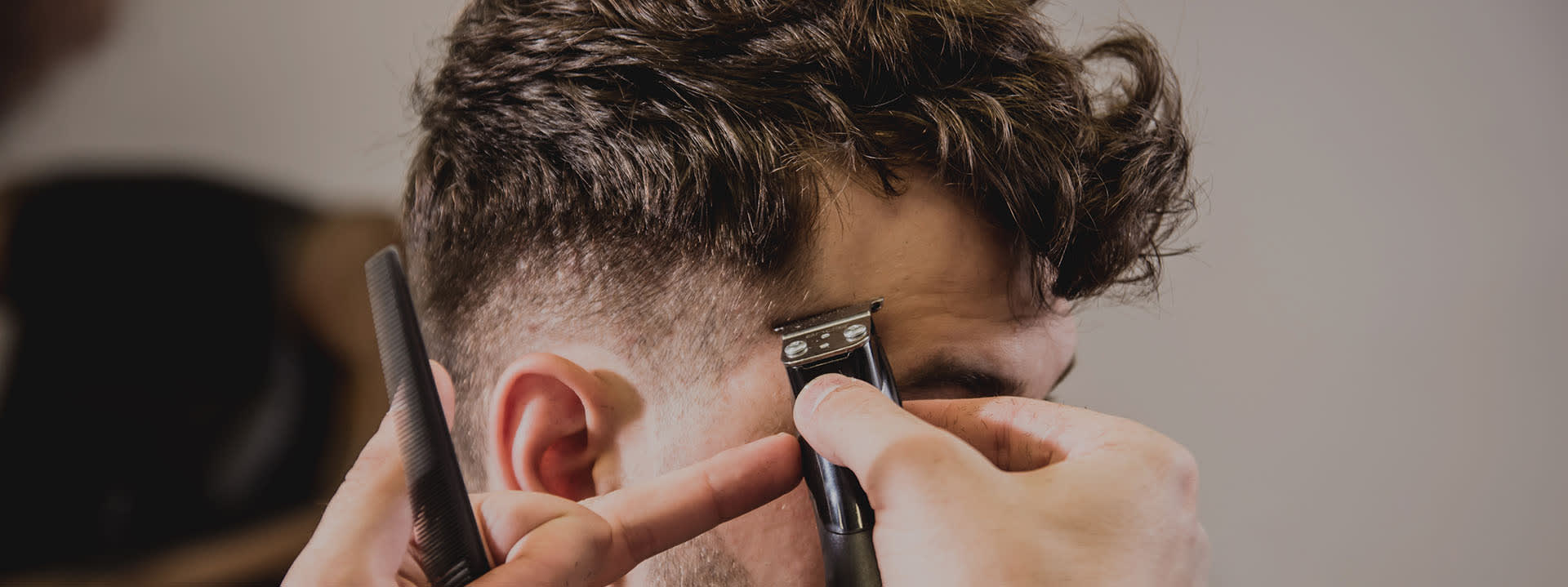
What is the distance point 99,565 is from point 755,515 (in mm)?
765

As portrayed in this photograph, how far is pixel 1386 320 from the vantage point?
140 centimetres

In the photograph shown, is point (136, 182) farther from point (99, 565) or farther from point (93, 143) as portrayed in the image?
point (99, 565)

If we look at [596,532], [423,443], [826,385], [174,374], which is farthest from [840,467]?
[174,374]

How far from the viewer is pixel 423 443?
0.53 m

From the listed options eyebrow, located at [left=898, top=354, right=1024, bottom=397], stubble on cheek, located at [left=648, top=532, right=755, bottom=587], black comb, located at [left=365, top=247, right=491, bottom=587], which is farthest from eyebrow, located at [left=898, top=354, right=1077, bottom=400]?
black comb, located at [left=365, top=247, right=491, bottom=587]

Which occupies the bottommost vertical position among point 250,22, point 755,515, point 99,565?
point 99,565

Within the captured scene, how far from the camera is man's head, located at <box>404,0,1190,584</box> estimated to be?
30.0 inches

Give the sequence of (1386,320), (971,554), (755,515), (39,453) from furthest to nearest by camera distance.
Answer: (1386,320)
(39,453)
(755,515)
(971,554)

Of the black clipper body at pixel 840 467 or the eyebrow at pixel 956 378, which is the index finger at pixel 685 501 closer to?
the black clipper body at pixel 840 467

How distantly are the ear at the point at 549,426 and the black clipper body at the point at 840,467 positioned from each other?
194 millimetres

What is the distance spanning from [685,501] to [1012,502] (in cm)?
24

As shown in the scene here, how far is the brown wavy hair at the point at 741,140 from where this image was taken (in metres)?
0.77

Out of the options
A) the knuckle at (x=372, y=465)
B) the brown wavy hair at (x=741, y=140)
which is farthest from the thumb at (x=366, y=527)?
the brown wavy hair at (x=741, y=140)

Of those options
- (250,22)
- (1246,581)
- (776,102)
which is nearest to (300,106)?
(250,22)
